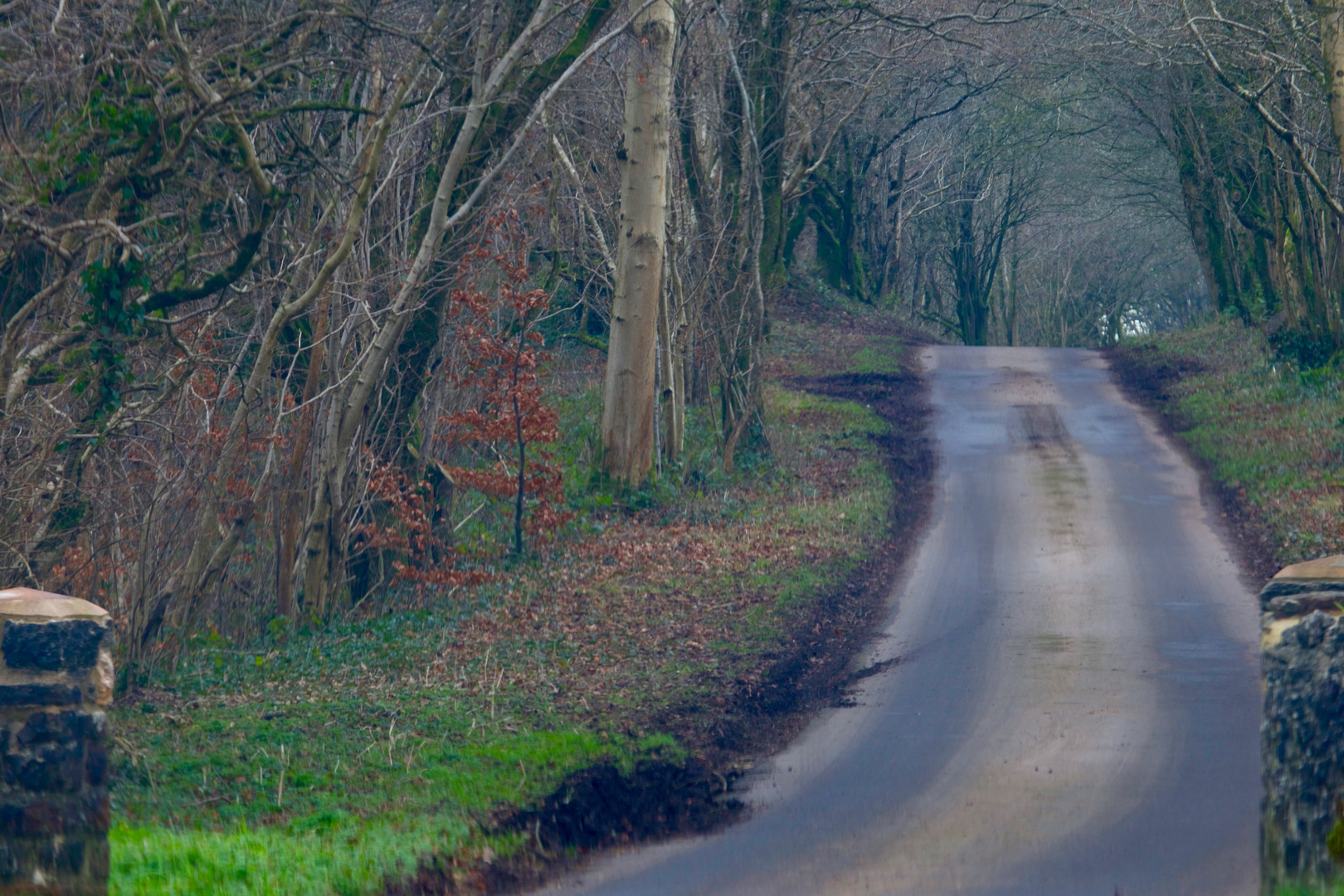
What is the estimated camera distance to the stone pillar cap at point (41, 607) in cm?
493

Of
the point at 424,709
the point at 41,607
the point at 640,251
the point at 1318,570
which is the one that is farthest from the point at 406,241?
the point at 1318,570

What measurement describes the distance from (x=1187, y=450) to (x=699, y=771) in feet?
45.4

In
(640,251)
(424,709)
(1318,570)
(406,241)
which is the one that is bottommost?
(424,709)

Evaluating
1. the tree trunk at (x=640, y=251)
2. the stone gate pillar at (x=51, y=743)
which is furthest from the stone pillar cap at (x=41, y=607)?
the tree trunk at (x=640, y=251)

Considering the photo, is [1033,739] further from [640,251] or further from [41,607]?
[640,251]

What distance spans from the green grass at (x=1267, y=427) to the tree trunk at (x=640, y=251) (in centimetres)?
814

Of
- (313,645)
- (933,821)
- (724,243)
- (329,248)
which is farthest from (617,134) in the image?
(933,821)

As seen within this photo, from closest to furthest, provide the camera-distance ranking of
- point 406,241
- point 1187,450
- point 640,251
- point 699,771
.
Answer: point 699,771 < point 406,241 < point 640,251 < point 1187,450

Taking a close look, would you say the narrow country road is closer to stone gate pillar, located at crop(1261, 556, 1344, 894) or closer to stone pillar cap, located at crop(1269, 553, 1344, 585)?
stone gate pillar, located at crop(1261, 556, 1344, 894)

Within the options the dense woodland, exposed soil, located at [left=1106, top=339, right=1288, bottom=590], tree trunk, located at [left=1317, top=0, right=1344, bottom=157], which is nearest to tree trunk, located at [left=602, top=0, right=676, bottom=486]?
the dense woodland

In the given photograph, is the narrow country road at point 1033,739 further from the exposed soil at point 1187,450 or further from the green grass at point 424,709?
the green grass at point 424,709

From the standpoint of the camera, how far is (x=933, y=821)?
6.88 meters

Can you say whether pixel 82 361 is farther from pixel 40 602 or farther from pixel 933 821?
pixel 933 821

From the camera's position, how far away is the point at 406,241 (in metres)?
13.8
